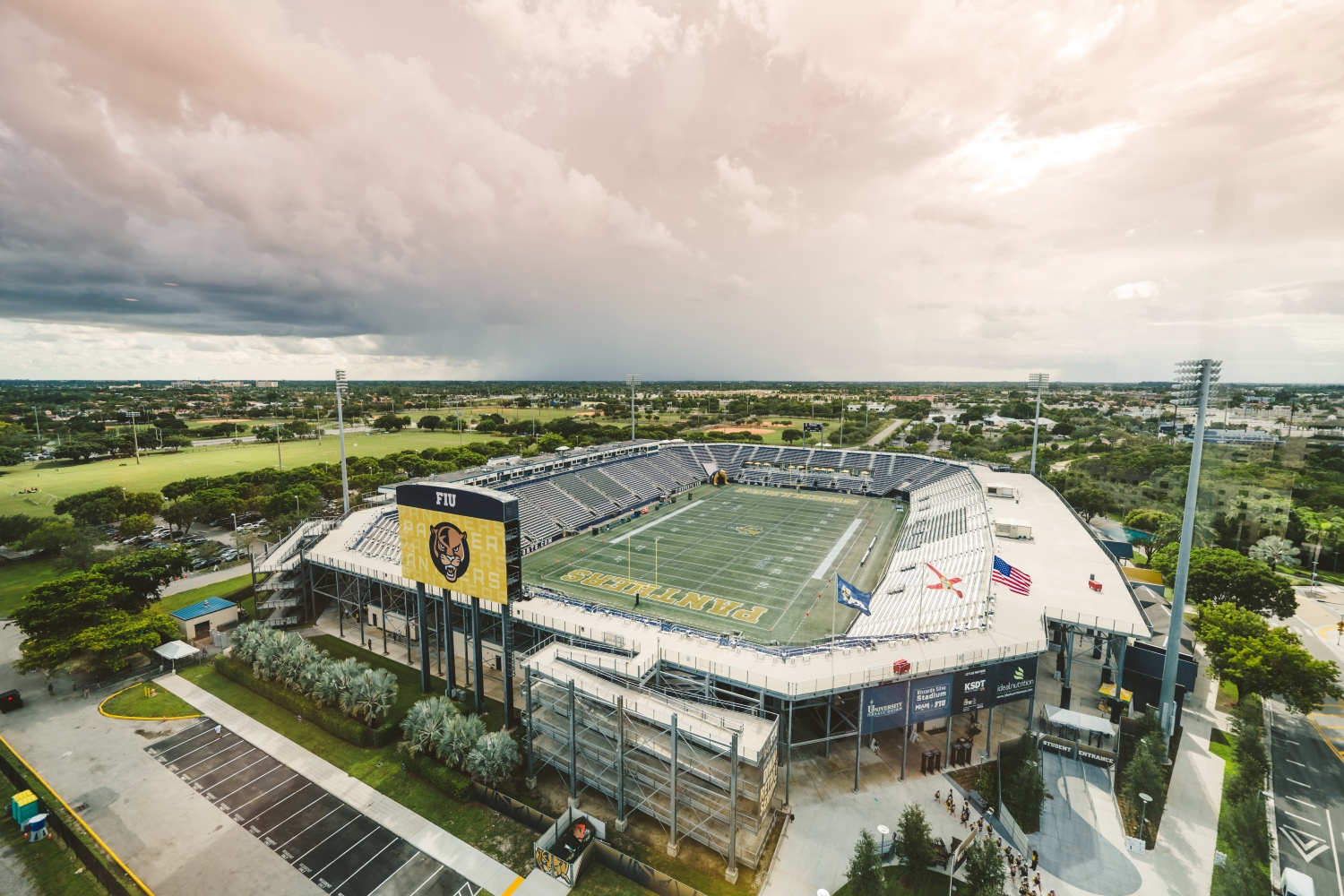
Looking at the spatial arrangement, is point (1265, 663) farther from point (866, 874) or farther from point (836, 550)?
point (836, 550)

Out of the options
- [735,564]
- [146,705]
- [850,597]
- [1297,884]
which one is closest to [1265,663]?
[1297,884]

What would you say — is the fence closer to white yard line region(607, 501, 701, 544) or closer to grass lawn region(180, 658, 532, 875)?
grass lawn region(180, 658, 532, 875)

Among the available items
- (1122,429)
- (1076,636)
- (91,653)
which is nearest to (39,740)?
(91,653)

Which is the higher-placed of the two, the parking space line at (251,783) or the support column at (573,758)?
the support column at (573,758)

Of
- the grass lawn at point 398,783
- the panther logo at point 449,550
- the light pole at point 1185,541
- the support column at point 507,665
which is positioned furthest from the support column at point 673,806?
the light pole at point 1185,541

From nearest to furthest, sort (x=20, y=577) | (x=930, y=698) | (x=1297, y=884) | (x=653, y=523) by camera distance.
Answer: (x=1297, y=884) → (x=930, y=698) → (x=20, y=577) → (x=653, y=523)

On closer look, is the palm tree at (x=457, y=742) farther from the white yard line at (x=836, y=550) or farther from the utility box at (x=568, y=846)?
the white yard line at (x=836, y=550)
